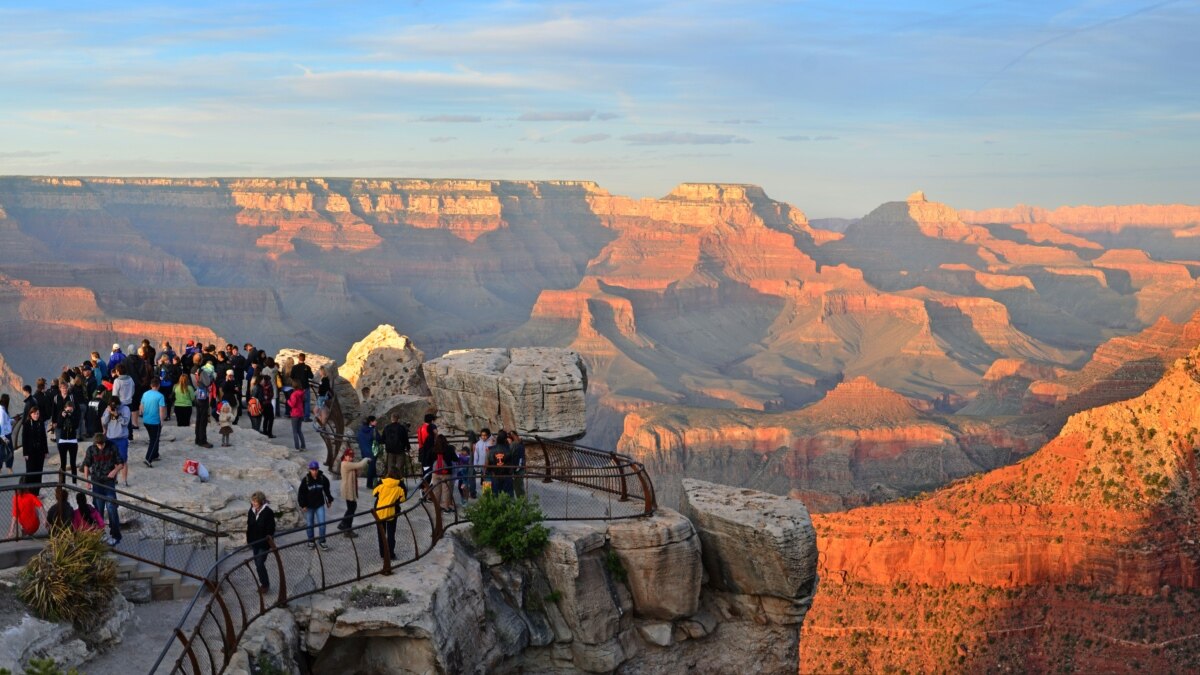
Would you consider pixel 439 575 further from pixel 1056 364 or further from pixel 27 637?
pixel 1056 364

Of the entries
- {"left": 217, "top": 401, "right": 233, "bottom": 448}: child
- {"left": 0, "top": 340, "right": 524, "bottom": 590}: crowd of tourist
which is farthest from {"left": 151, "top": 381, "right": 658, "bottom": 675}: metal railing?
{"left": 217, "top": 401, "right": 233, "bottom": 448}: child

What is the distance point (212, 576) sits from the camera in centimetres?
1956

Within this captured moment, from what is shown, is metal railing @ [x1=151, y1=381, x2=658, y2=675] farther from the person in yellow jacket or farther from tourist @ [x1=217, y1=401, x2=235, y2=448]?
tourist @ [x1=217, y1=401, x2=235, y2=448]

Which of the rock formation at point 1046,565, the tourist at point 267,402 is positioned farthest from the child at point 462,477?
the rock formation at point 1046,565

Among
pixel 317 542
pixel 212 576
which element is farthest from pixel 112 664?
pixel 317 542

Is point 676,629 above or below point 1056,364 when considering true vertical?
above

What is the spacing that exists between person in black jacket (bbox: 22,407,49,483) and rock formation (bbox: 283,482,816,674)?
6.68 metres

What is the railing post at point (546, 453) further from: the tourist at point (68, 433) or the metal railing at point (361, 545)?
the tourist at point (68, 433)

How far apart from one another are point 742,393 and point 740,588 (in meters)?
158

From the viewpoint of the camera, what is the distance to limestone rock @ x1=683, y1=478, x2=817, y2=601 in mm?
24766

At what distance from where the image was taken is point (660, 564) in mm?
24391

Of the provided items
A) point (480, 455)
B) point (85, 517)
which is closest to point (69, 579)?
point (85, 517)

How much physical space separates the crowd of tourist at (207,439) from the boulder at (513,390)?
1221 mm

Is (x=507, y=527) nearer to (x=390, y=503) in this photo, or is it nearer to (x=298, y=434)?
(x=390, y=503)
